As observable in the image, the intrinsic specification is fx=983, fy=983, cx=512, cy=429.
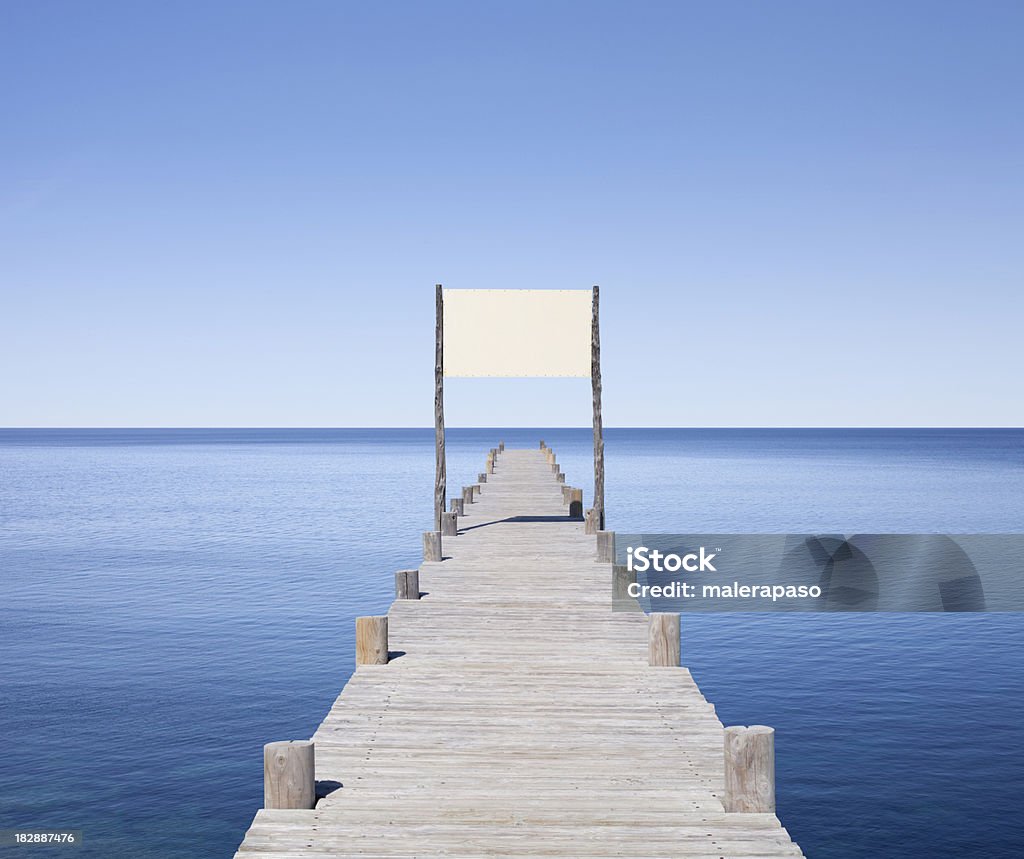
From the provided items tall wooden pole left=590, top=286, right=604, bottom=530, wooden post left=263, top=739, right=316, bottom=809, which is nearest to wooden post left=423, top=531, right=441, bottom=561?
tall wooden pole left=590, top=286, right=604, bottom=530

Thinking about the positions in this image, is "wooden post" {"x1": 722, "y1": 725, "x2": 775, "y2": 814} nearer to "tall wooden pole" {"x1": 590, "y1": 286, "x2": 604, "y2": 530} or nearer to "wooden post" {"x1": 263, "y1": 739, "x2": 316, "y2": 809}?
"wooden post" {"x1": 263, "y1": 739, "x2": 316, "y2": 809}

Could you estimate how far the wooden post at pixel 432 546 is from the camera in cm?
2295

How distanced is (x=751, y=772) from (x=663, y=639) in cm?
518

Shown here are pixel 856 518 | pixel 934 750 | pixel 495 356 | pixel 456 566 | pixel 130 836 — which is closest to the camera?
pixel 130 836

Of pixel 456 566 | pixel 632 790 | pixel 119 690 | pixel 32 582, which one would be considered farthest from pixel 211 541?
pixel 632 790

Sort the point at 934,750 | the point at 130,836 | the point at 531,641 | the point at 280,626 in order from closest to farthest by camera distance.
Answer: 1. the point at 130,836
2. the point at 531,641
3. the point at 934,750
4. the point at 280,626

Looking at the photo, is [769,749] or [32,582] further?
[32,582]

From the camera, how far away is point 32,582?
3928 centimetres

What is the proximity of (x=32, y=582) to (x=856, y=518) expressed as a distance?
48.8 metres

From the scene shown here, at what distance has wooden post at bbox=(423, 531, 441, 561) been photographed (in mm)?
22953

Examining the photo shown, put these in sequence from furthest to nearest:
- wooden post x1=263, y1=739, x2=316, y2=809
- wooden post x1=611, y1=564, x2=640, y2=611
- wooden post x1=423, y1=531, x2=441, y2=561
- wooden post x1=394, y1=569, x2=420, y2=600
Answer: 1. wooden post x1=423, y1=531, x2=441, y2=561
2. wooden post x1=394, y1=569, x2=420, y2=600
3. wooden post x1=611, y1=564, x2=640, y2=611
4. wooden post x1=263, y1=739, x2=316, y2=809

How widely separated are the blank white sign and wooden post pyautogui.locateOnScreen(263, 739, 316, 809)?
1704cm

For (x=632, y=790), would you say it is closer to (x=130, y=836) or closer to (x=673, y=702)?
(x=673, y=702)

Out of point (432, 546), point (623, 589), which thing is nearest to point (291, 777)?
point (623, 589)
